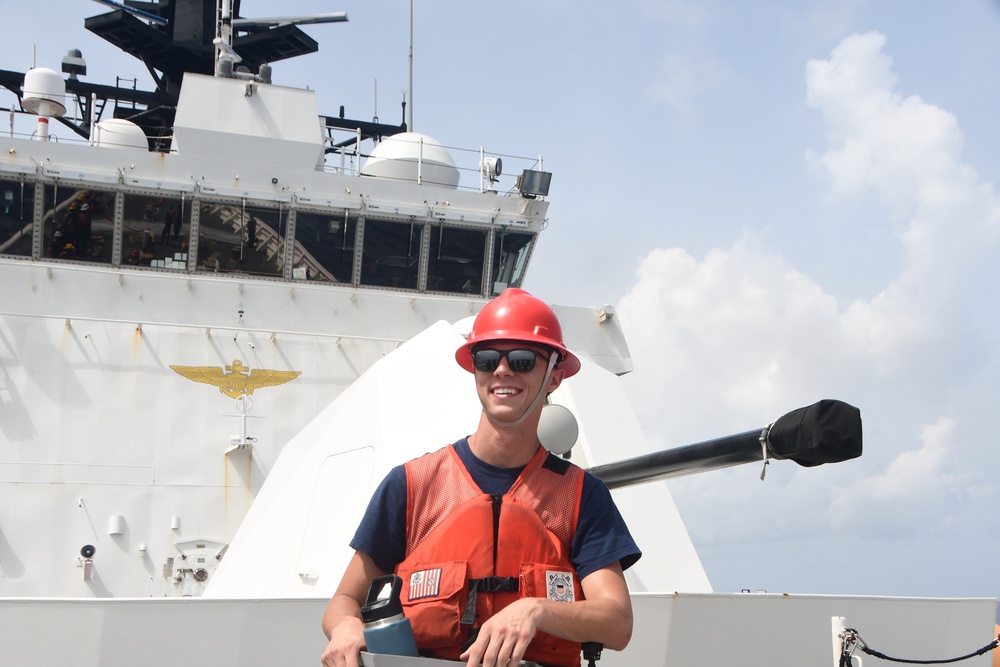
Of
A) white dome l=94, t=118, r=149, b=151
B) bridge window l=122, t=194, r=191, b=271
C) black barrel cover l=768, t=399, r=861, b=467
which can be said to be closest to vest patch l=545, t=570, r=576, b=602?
black barrel cover l=768, t=399, r=861, b=467

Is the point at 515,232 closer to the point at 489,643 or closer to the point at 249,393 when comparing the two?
the point at 249,393

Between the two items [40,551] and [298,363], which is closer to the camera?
[40,551]

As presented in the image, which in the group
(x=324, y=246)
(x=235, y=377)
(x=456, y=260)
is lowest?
(x=235, y=377)

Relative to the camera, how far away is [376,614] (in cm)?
246

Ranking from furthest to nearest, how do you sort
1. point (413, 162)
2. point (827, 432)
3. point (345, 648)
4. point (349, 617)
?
point (413, 162) < point (827, 432) < point (349, 617) < point (345, 648)

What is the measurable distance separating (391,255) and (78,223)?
324cm

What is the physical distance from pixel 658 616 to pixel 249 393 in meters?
6.14

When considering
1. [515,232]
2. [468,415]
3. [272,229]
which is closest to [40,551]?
[272,229]

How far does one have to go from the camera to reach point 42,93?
38.5 feet

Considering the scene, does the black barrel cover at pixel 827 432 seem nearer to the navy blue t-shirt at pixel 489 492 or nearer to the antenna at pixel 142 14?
the navy blue t-shirt at pixel 489 492

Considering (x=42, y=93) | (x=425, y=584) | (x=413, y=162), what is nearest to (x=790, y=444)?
(x=425, y=584)

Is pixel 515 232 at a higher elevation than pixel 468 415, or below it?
higher

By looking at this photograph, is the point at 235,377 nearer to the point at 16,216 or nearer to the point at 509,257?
the point at 16,216

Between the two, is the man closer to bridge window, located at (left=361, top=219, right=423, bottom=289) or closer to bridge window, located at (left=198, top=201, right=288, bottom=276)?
bridge window, located at (left=198, top=201, right=288, bottom=276)
